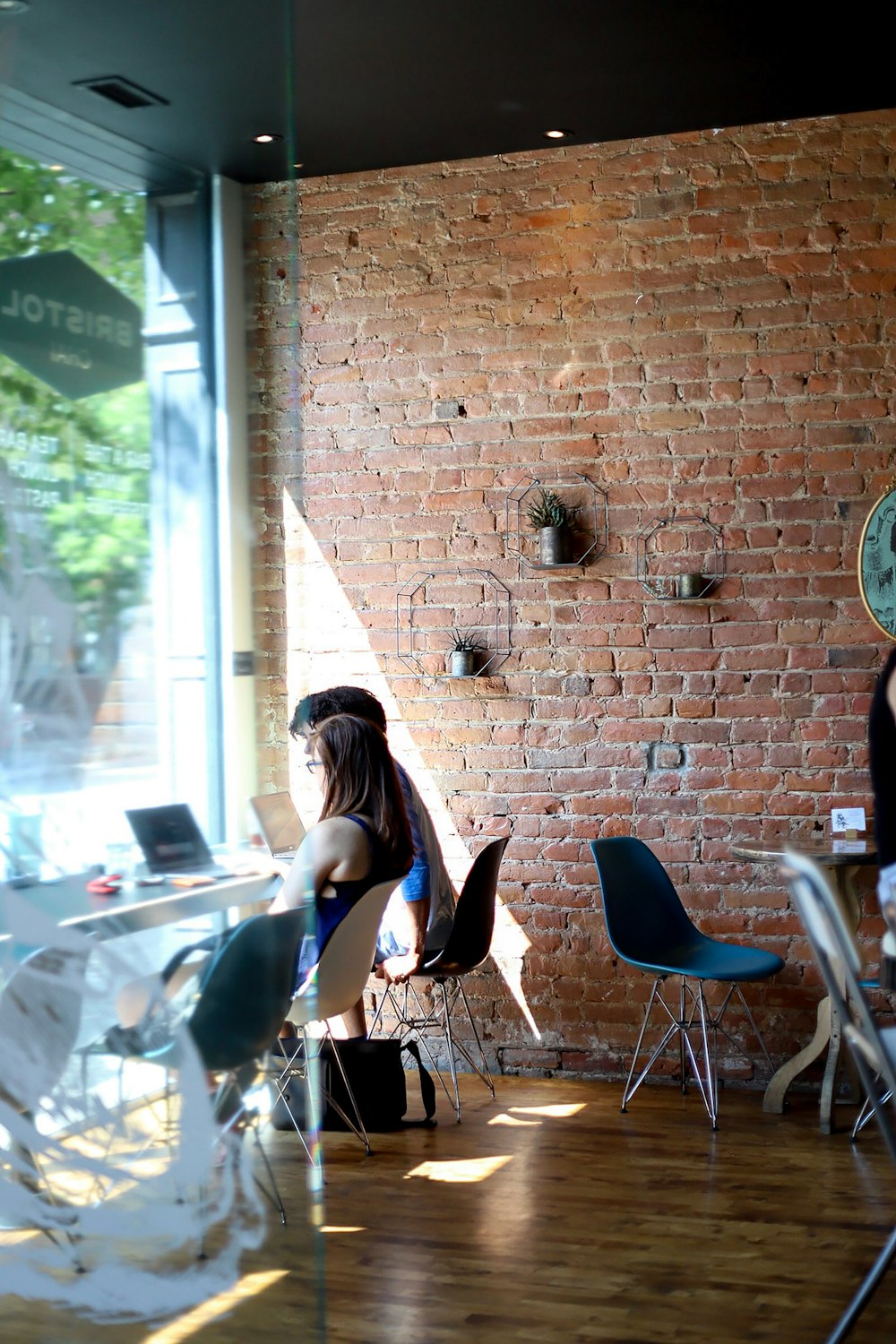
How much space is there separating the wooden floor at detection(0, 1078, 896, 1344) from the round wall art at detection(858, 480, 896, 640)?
1.66m

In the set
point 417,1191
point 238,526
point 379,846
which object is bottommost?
point 417,1191

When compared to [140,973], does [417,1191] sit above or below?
below

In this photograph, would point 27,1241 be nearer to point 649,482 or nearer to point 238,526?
point 238,526

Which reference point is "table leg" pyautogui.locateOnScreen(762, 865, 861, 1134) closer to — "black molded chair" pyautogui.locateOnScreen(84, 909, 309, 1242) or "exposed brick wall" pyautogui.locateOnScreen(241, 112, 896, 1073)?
"exposed brick wall" pyautogui.locateOnScreen(241, 112, 896, 1073)

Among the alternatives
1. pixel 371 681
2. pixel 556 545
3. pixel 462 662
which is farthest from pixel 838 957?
pixel 371 681

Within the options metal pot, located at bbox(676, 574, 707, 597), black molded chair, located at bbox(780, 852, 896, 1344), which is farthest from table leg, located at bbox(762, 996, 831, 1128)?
black molded chair, located at bbox(780, 852, 896, 1344)

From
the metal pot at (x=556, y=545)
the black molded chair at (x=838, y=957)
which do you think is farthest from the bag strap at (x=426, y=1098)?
the black molded chair at (x=838, y=957)

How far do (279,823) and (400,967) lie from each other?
227 centimetres

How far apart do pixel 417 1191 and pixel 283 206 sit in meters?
2.67

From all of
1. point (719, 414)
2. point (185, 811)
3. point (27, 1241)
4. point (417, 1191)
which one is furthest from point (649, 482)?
point (27, 1241)

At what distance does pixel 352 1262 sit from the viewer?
10.9 ft

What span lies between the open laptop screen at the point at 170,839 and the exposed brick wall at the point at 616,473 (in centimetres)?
254

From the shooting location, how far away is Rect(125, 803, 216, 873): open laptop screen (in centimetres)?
212

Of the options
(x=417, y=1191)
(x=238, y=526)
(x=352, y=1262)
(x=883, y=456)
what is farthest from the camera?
(x=883, y=456)
